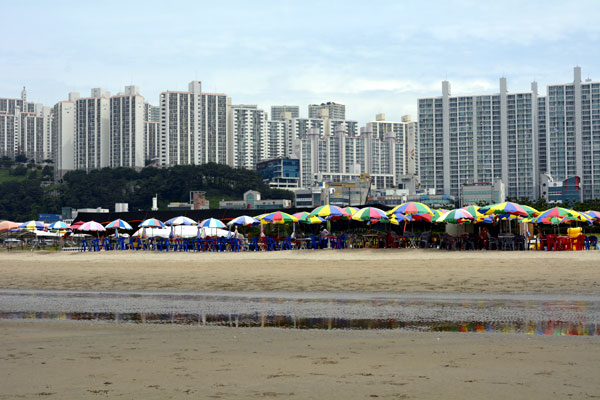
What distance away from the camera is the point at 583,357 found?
6.05m

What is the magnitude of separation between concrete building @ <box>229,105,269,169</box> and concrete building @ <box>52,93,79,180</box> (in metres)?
37.5

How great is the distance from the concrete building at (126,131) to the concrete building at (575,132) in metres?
86.1

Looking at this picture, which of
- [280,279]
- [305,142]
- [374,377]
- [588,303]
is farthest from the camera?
[305,142]

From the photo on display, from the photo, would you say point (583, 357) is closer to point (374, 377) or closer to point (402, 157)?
point (374, 377)


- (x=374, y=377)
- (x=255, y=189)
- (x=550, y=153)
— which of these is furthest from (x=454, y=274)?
(x=550, y=153)

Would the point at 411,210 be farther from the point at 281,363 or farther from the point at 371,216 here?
the point at 281,363

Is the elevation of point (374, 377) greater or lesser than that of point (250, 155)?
lesser

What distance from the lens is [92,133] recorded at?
15800cm

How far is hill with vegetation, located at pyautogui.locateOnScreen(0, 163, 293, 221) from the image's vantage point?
119188 millimetres

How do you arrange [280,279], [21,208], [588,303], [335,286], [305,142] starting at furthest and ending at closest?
[305,142] → [21,208] → [280,279] → [335,286] → [588,303]

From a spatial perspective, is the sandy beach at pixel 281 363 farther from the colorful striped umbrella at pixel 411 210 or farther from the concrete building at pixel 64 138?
the concrete building at pixel 64 138

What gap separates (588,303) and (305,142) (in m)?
163

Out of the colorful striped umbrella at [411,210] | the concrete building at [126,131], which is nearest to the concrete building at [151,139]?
the concrete building at [126,131]

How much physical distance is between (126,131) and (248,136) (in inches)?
1386
